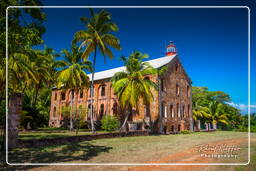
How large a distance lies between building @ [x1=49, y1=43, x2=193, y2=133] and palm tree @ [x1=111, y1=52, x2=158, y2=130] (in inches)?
145

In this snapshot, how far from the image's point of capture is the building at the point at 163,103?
23016 mm

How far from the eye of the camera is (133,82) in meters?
19.7

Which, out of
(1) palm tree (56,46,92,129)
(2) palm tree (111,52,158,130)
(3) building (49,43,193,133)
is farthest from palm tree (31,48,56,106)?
(2) palm tree (111,52,158,130)

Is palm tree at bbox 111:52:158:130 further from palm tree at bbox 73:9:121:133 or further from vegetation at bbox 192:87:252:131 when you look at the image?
vegetation at bbox 192:87:252:131

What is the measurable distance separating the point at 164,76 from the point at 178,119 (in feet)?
21.6

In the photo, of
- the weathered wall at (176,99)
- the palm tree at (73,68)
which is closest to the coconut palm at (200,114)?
the weathered wall at (176,99)

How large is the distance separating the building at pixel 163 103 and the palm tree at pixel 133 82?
368 cm

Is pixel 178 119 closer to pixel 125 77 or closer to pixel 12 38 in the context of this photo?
pixel 125 77

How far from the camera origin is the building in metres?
23.0

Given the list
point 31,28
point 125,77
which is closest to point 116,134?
point 125,77

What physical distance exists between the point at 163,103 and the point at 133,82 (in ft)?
21.2

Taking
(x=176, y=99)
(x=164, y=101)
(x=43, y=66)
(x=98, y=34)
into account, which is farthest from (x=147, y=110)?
(x=43, y=66)

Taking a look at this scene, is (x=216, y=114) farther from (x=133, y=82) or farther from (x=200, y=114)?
(x=133, y=82)

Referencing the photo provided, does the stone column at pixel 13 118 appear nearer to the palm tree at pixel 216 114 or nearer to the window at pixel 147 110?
the window at pixel 147 110
